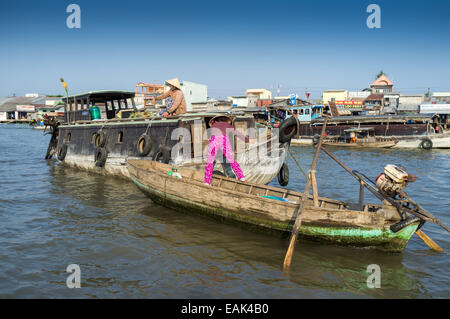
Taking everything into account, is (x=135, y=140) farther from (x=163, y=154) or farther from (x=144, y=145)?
(x=163, y=154)

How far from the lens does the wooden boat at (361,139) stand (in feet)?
90.4

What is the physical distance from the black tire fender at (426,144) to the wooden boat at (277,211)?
76.8ft

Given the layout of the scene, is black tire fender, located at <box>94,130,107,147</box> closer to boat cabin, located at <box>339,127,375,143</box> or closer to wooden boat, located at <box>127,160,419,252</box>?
wooden boat, located at <box>127,160,419,252</box>

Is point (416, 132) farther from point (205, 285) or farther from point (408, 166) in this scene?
point (205, 285)

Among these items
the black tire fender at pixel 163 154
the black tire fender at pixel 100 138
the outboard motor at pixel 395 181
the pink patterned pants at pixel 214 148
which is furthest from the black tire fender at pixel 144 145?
the outboard motor at pixel 395 181

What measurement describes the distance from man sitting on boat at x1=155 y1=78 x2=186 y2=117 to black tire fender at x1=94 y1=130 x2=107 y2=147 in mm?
3784

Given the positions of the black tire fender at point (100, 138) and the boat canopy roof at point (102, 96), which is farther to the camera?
the boat canopy roof at point (102, 96)

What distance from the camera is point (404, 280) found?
223 inches

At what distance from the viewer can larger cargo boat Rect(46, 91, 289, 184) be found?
10.1 meters

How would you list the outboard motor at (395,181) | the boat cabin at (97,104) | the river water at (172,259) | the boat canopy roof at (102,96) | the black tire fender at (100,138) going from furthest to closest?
the boat cabin at (97,104) < the boat canopy roof at (102,96) < the black tire fender at (100,138) < the outboard motor at (395,181) < the river water at (172,259)

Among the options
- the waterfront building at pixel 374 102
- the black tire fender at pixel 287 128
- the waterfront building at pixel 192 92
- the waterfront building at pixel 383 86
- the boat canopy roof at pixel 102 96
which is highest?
the waterfront building at pixel 383 86

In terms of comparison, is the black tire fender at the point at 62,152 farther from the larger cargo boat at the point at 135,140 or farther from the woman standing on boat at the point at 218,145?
the woman standing on boat at the point at 218,145

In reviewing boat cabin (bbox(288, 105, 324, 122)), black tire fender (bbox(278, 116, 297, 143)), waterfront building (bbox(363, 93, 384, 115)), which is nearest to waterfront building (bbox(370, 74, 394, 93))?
waterfront building (bbox(363, 93, 384, 115))
